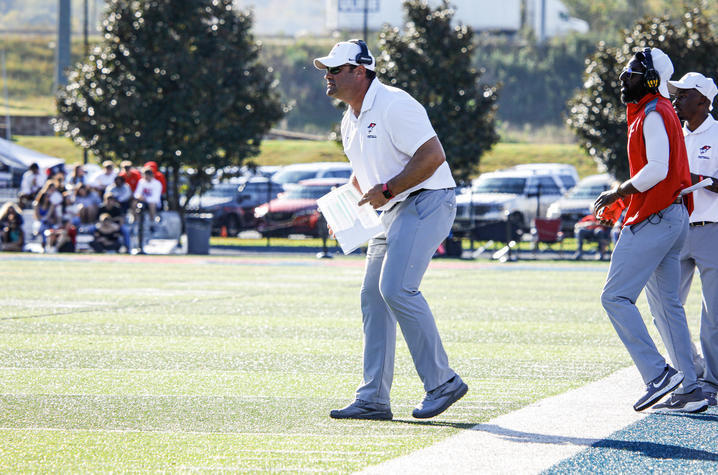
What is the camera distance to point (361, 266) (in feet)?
70.7

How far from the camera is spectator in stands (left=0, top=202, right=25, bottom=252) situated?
25.2 m

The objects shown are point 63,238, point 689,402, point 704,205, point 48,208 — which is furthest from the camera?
point 48,208

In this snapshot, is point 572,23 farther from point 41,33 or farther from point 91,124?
point 91,124

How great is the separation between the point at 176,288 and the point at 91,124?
16814 millimetres

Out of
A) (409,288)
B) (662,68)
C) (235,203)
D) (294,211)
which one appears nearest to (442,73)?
(294,211)

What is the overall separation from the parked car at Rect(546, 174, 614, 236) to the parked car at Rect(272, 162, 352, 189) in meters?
7.49

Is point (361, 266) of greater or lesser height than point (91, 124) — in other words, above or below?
below

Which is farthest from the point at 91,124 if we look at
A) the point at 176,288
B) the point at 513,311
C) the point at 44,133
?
the point at 44,133

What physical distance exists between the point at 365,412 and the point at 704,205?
2439 mm

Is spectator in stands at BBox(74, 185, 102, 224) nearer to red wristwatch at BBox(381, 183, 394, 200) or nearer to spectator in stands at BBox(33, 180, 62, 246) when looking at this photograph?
spectator in stands at BBox(33, 180, 62, 246)

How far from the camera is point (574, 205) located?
31531 mm

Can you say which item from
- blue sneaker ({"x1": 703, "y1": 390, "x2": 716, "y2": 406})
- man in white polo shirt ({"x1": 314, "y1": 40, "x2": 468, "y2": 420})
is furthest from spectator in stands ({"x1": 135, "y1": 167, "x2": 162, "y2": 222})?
blue sneaker ({"x1": 703, "y1": 390, "x2": 716, "y2": 406})

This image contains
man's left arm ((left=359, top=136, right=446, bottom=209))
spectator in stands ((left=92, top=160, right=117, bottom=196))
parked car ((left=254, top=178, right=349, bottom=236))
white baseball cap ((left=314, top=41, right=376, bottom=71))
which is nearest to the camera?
man's left arm ((left=359, top=136, right=446, bottom=209))

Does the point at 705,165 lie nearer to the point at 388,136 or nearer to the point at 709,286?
the point at 709,286
